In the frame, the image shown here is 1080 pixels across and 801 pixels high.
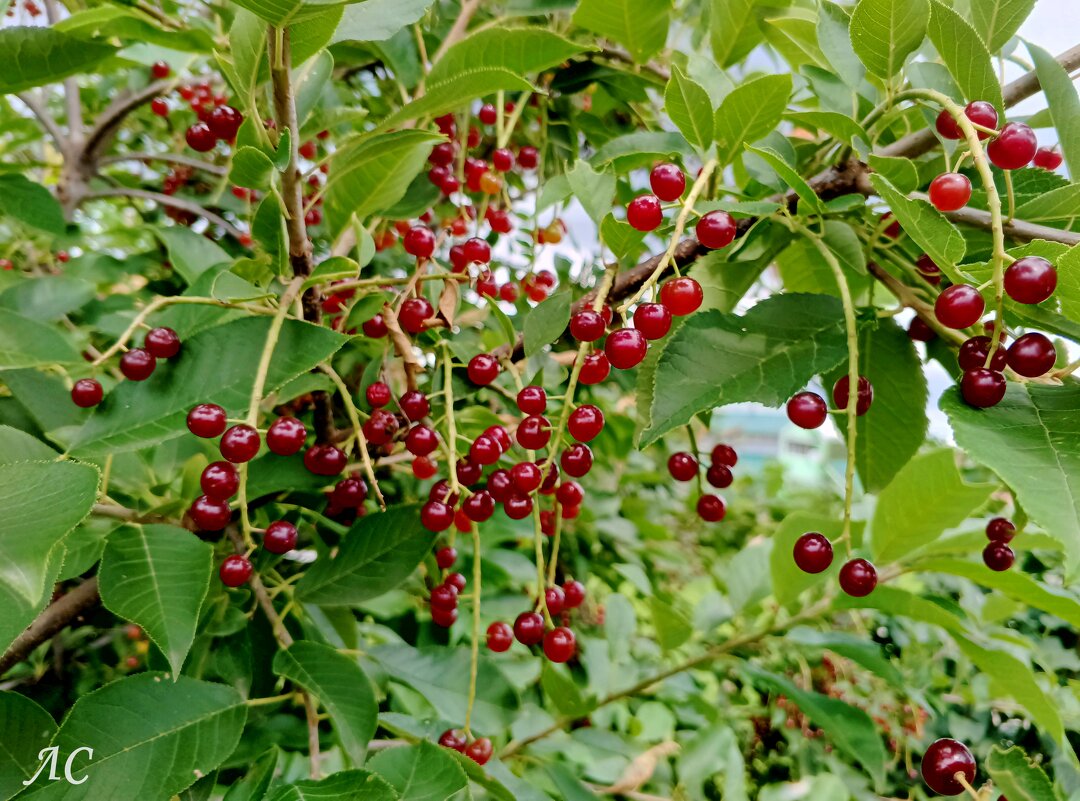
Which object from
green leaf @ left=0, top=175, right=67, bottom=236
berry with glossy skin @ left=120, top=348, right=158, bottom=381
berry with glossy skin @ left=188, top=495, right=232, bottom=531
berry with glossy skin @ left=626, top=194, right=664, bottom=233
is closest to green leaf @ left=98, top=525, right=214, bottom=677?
berry with glossy skin @ left=188, top=495, right=232, bottom=531

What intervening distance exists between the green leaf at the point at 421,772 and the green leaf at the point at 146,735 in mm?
142

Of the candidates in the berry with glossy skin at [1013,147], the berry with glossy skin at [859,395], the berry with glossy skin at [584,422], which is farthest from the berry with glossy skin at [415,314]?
the berry with glossy skin at [1013,147]

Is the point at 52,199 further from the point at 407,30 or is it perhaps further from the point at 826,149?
the point at 826,149

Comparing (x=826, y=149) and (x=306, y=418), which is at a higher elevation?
(x=826, y=149)

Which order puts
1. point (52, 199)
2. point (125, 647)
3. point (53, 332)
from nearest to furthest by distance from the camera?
point (53, 332) → point (52, 199) → point (125, 647)

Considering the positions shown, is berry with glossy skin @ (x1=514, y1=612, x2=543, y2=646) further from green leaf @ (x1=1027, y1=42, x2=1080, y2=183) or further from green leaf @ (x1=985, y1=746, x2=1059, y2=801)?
green leaf @ (x1=1027, y1=42, x2=1080, y2=183)

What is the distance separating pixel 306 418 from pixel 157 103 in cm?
100

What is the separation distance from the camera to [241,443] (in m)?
0.57

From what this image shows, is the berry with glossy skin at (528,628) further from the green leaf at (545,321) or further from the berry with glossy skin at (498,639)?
the green leaf at (545,321)

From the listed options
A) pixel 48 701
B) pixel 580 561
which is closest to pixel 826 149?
pixel 580 561

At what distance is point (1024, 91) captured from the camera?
2.24ft

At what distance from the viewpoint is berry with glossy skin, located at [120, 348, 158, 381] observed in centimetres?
63

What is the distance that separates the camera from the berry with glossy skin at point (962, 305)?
0.48 m

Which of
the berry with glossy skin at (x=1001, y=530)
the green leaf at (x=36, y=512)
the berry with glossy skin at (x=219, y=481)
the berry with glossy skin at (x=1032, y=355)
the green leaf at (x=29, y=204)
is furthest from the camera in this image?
the green leaf at (x=29, y=204)
